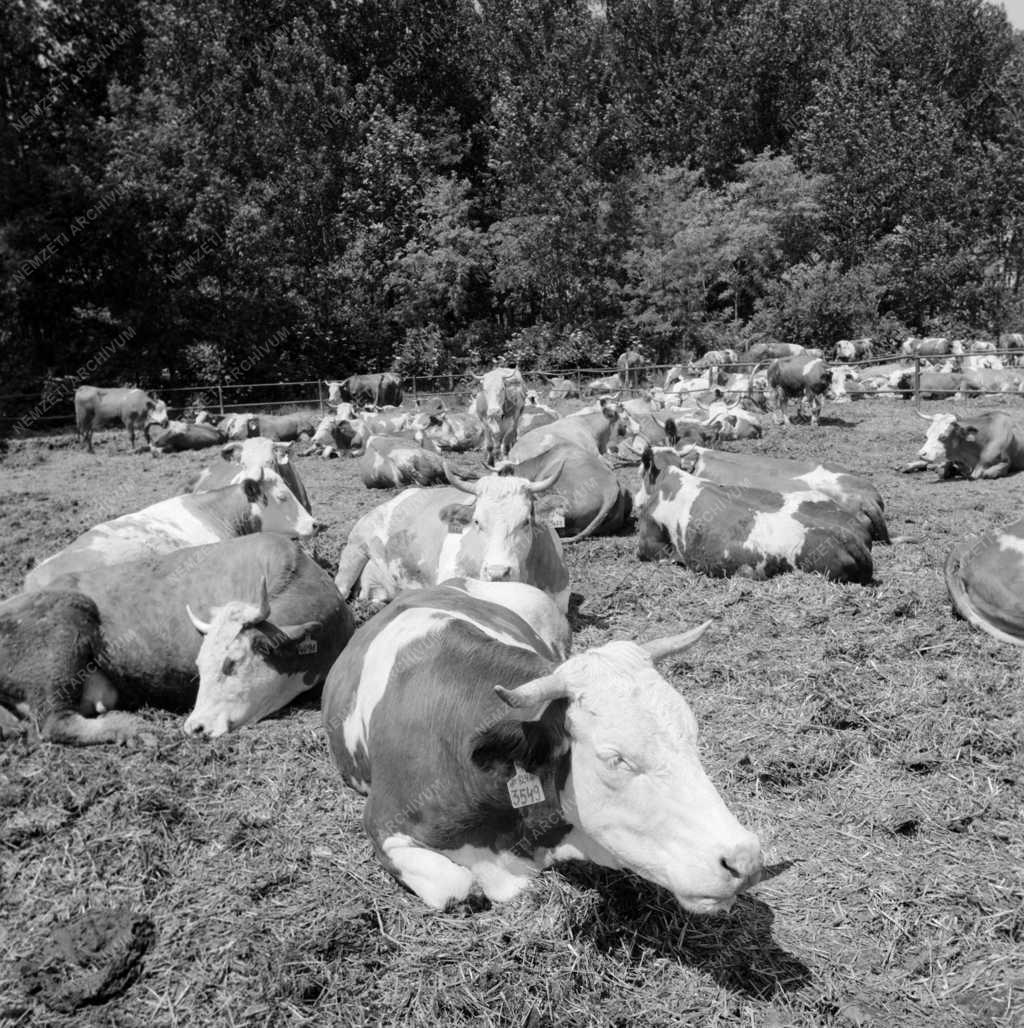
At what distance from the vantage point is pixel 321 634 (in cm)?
527

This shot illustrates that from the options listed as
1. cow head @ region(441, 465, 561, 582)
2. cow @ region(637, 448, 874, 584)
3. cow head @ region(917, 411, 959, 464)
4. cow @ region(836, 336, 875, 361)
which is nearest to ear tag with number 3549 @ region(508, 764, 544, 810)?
cow head @ region(441, 465, 561, 582)

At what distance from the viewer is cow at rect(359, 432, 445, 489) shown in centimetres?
1280

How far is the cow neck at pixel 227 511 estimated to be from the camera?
7.64 m

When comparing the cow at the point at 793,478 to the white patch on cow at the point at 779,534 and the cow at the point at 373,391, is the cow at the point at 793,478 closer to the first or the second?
the white patch on cow at the point at 779,534

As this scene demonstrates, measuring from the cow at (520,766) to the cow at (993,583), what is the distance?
3301mm

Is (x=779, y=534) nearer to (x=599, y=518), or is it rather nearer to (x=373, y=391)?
(x=599, y=518)

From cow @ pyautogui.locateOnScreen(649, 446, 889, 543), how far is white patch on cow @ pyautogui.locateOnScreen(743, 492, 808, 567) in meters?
0.53

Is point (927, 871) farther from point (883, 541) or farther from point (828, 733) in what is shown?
point (883, 541)

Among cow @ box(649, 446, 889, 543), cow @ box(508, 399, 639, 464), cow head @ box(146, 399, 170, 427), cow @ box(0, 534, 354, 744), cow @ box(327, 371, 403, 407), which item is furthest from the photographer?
cow @ box(327, 371, 403, 407)

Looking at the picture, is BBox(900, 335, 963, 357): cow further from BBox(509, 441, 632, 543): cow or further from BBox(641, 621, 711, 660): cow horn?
BBox(641, 621, 711, 660): cow horn

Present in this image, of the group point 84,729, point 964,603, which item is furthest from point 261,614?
point 964,603

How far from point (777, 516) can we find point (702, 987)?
504cm

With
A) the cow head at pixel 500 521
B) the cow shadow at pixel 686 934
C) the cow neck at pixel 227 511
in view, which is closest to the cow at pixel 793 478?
the cow head at pixel 500 521

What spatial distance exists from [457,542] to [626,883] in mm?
3640
